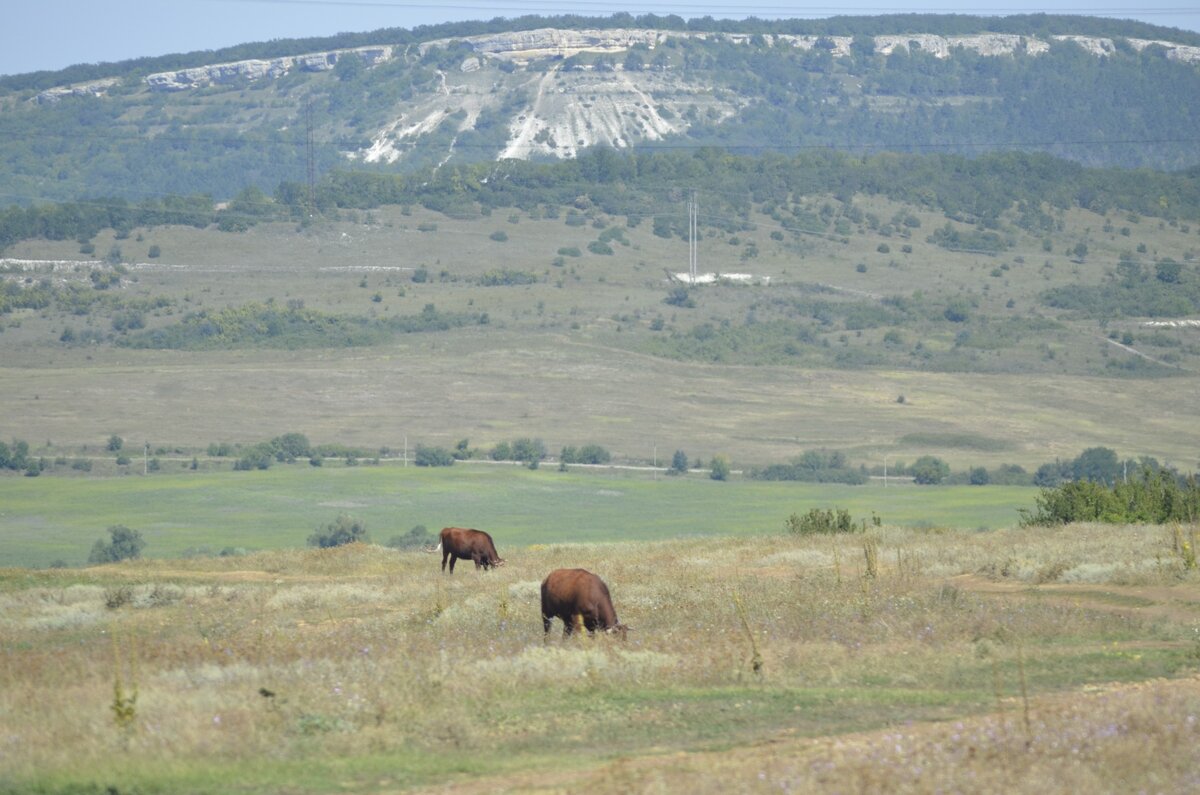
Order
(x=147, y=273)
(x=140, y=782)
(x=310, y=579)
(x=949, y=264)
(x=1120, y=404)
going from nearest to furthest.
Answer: (x=140, y=782) < (x=310, y=579) < (x=1120, y=404) < (x=147, y=273) < (x=949, y=264)

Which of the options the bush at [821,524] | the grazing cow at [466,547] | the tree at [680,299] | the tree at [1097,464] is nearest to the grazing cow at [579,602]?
the grazing cow at [466,547]

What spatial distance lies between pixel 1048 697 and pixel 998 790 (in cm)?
357

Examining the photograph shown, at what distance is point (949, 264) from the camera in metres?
153

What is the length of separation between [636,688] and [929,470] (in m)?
71.2

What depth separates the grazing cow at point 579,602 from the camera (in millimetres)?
16219

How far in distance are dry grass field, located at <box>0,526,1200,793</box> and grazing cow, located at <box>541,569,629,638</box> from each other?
39cm

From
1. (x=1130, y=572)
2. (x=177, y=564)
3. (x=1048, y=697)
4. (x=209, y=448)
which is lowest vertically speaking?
(x=209, y=448)

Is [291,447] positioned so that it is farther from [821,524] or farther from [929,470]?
[821,524]

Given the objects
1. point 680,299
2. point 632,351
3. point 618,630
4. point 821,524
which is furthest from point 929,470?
point 618,630

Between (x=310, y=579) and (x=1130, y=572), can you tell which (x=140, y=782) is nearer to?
(x=1130, y=572)

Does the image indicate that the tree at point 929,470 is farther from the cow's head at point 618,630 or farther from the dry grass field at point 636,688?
the cow's head at point 618,630

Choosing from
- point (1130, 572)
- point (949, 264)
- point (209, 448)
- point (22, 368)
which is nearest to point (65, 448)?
point (209, 448)

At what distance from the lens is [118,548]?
5134cm

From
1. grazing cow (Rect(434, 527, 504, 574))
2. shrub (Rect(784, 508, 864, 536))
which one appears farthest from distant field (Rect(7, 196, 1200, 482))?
grazing cow (Rect(434, 527, 504, 574))
